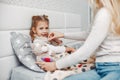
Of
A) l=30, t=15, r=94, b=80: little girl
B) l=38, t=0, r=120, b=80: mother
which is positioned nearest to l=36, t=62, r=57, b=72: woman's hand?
l=38, t=0, r=120, b=80: mother

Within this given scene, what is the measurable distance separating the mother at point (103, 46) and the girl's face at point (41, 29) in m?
0.37

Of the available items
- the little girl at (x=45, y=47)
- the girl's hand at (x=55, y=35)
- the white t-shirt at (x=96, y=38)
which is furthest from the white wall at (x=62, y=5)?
the white t-shirt at (x=96, y=38)

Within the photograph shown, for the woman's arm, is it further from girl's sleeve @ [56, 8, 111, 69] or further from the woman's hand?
girl's sleeve @ [56, 8, 111, 69]

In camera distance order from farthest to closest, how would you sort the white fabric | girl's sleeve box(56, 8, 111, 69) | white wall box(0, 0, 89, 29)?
white wall box(0, 0, 89, 29) < the white fabric < girl's sleeve box(56, 8, 111, 69)

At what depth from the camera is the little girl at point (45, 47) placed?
51.5 inches

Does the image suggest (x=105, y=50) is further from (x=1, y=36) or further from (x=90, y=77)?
(x=1, y=36)

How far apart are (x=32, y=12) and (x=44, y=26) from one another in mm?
170

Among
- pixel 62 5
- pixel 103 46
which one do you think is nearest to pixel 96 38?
pixel 103 46

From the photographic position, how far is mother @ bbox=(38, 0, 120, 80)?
99 cm

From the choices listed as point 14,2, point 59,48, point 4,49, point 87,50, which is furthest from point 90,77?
point 14,2

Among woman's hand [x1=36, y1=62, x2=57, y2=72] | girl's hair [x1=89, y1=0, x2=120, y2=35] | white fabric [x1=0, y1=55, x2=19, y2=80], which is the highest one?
girl's hair [x1=89, y1=0, x2=120, y2=35]

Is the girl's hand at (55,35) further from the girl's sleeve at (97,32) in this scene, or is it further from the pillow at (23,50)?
the girl's sleeve at (97,32)

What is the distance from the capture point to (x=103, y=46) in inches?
43.9

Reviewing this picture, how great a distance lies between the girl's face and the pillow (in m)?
0.13
